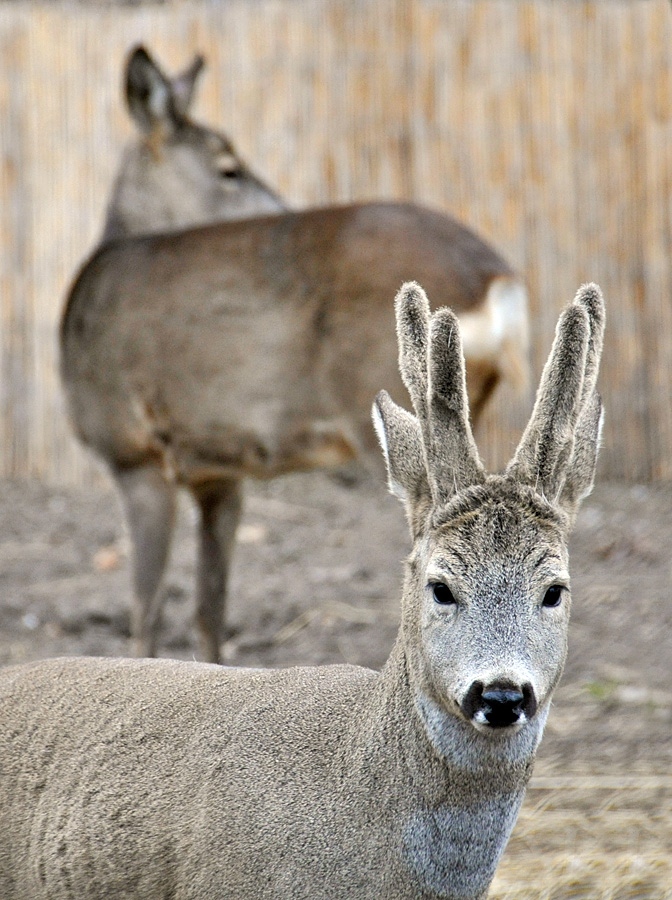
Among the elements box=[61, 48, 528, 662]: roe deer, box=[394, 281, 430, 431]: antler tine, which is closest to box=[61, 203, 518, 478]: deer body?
box=[61, 48, 528, 662]: roe deer

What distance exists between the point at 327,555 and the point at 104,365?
2.07m

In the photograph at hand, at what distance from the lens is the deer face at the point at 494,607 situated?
2.52m

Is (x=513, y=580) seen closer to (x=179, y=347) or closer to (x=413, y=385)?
(x=413, y=385)

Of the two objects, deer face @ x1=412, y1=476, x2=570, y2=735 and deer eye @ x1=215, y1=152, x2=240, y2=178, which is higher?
deer eye @ x1=215, y1=152, x2=240, y2=178

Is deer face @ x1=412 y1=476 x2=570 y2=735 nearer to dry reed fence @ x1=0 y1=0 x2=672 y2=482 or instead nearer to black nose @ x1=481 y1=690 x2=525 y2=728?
black nose @ x1=481 y1=690 x2=525 y2=728

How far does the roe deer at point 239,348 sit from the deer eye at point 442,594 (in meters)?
2.93

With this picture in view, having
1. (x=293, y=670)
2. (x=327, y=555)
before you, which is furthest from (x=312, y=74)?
(x=293, y=670)

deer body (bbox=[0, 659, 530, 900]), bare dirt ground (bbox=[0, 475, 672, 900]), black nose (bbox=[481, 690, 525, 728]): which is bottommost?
bare dirt ground (bbox=[0, 475, 672, 900])

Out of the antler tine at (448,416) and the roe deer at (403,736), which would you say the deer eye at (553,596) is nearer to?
the roe deer at (403,736)

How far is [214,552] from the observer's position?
6488mm

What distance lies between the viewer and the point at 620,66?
358 inches

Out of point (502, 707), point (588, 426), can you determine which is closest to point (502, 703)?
point (502, 707)

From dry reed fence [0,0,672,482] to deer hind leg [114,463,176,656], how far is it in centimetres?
321

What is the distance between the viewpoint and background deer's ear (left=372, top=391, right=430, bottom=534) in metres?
2.96
